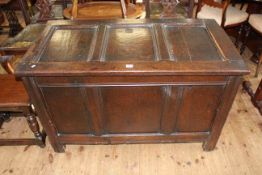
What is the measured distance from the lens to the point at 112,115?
1401 millimetres

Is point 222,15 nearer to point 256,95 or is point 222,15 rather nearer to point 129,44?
point 256,95

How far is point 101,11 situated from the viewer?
2.12 m

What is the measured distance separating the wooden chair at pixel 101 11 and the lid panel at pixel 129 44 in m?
0.44

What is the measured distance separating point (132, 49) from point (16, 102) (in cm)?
85

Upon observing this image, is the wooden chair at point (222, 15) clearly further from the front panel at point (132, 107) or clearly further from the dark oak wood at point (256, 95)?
the front panel at point (132, 107)

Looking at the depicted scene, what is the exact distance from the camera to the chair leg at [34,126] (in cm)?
149

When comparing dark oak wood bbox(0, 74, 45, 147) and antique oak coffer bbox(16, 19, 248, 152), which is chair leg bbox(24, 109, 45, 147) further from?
antique oak coffer bbox(16, 19, 248, 152)

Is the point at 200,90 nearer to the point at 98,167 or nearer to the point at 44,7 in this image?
the point at 98,167

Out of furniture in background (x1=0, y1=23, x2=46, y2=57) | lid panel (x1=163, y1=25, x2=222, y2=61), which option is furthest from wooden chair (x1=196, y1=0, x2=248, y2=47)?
furniture in background (x1=0, y1=23, x2=46, y2=57)

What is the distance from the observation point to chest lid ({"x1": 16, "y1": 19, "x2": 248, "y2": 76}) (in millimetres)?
1134

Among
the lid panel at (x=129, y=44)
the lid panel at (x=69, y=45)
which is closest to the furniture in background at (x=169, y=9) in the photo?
the lid panel at (x=129, y=44)

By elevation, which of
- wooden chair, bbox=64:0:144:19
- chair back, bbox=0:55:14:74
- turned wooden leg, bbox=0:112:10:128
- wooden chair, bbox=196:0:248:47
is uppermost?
wooden chair, bbox=64:0:144:19

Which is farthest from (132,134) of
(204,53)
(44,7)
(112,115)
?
(44,7)

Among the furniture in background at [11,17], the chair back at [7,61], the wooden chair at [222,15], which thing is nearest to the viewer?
the chair back at [7,61]
